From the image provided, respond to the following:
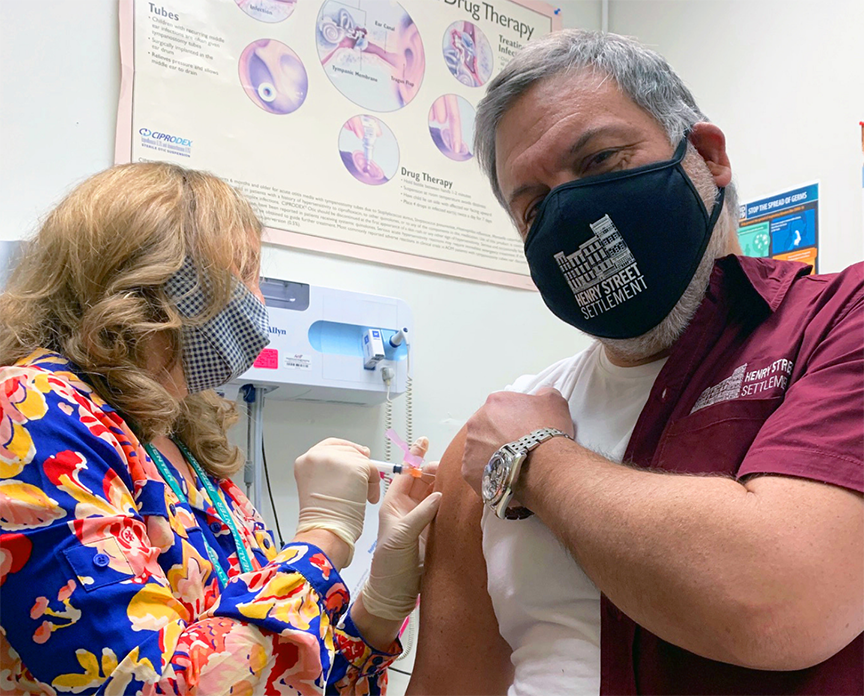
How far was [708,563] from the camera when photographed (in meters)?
0.72

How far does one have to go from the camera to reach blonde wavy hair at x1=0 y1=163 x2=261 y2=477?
1.10m

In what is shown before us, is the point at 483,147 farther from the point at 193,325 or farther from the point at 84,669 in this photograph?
the point at 84,669

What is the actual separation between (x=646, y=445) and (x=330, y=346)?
102 cm

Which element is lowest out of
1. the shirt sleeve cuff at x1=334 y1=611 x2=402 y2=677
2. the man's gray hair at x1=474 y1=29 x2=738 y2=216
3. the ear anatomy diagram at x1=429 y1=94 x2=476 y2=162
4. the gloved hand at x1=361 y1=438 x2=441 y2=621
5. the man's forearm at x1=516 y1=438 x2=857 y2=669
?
the shirt sleeve cuff at x1=334 y1=611 x2=402 y2=677

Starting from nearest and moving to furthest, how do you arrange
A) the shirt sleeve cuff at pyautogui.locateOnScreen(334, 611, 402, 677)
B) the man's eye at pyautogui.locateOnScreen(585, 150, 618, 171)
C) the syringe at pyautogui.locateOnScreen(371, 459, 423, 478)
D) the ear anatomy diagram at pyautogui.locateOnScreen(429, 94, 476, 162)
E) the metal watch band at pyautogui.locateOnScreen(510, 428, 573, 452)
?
the metal watch band at pyautogui.locateOnScreen(510, 428, 573, 452)
the man's eye at pyautogui.locateOnScreen(585, 150, 618, 171)
the shirt sleeve cuff at pyautogui.locateOnScreen(334, 611, 402, 677)
the syringe at pyautogui.locateOnScreen(371, 459, 423, 478)
the ear anatomy diagram at pyautogui.locateOnScreen(429, 94, 476, 162)

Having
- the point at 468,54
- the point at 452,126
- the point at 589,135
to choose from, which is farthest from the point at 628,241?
the point at 468,54

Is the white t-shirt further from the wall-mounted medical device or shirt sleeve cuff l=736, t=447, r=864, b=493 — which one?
the wall-mounted medical device

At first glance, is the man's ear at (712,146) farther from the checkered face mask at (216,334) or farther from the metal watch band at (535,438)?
the checkered face mask at (216,334)

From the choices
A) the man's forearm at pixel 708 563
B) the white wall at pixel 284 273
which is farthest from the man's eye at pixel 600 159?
the white wall at pixel 284 273

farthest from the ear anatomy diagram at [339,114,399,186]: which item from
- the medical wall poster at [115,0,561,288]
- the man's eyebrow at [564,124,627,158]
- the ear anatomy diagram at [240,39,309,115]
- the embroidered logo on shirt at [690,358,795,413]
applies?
the embroidered logo on shirt at [690,358,795,413]

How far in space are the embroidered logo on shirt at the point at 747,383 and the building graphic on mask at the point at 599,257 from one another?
193 millimetres

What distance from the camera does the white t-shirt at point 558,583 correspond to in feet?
3.18

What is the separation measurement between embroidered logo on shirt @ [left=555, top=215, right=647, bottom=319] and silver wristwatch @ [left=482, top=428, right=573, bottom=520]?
188mm

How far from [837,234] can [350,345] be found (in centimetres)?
124
